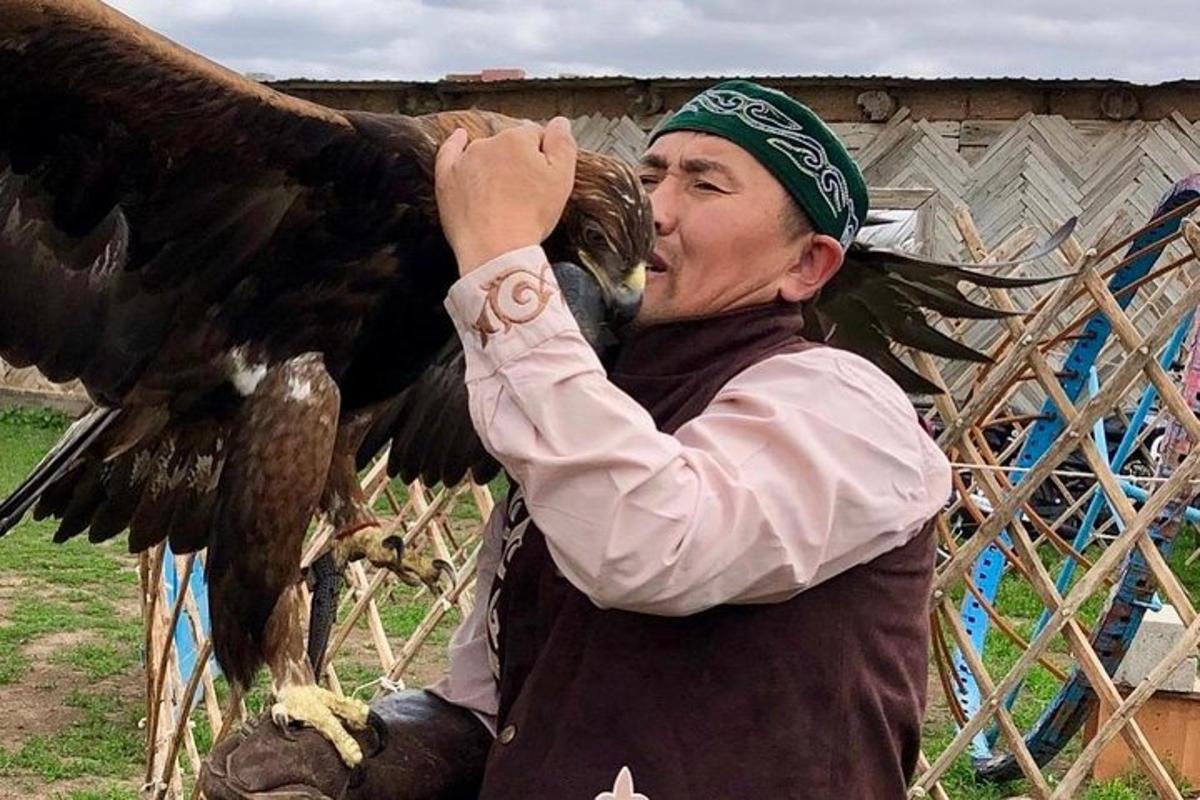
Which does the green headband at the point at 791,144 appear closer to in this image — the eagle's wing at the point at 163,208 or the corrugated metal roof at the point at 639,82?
the eagle's wing at the point at 163,208

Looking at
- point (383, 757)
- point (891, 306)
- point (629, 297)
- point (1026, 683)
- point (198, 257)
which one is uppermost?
point (198, 257)

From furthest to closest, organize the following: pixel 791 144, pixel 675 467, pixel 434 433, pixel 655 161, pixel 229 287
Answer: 1. pixel 434 433
2. pixel 229 287
3. pixel 655 161
4. pixel 791 144
5. pixel 675 467

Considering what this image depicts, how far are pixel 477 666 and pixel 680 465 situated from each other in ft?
2.44

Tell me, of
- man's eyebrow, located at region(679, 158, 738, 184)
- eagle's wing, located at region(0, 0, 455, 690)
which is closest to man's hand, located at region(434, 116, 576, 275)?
man's eyebrow, located at region(679, 158, 738, 184)

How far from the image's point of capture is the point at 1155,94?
971 cm

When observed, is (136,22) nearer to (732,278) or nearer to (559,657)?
(732,278)

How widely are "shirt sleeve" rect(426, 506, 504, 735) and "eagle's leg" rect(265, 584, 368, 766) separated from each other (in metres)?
0.12

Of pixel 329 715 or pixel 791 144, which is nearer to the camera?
pixel 791 144

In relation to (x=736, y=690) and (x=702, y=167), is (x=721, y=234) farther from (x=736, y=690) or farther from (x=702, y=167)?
(x=736, y=690)

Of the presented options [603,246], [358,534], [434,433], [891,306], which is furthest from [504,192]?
[891,306]

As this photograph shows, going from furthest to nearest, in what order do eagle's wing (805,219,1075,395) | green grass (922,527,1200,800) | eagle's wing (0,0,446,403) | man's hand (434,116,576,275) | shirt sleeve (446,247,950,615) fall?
green grass (922,527,1200,800)
eagle's wing (805,219,1075,395)
eagle's wing (0,0,446,403)
man's hand (434,116,576,275)
shirt sleeve (446,247,950,615)

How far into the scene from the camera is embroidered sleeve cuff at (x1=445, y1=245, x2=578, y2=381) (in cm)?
140

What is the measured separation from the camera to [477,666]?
6.65ft

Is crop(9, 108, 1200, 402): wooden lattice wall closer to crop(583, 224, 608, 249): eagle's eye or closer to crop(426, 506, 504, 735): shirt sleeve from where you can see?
crop(583, 224, 608, 249): eagle's eye
